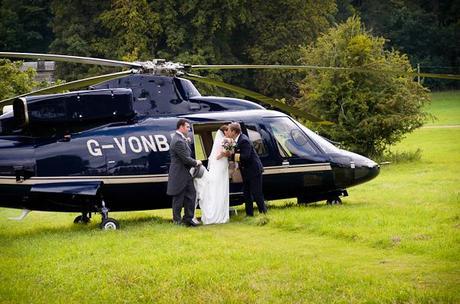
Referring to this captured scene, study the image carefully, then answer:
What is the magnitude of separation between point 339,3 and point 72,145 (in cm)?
6300

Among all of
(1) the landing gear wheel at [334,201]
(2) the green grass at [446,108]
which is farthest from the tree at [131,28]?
(1) the landing gear wheel at [334,201]

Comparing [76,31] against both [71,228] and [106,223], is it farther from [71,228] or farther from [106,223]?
[106,223]

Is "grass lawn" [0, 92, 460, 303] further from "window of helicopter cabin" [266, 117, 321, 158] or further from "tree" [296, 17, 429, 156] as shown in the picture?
"tree" [296, 17, 429, 156]

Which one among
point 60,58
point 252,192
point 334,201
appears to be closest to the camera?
point 60,58

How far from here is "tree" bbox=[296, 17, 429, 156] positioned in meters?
29.1

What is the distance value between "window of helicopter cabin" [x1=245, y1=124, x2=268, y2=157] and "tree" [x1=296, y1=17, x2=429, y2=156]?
491 inches

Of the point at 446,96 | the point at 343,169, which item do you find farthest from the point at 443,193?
the point at 446,96

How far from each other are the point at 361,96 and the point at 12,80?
1216 centimetres

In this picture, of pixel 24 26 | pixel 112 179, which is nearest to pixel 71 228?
pixel 112 179

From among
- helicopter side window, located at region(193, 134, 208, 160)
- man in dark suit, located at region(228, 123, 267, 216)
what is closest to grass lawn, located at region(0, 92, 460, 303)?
man in dark suit, located at region(228, 123, 267, 216)

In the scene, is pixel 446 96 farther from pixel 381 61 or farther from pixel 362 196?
pixel 362 196

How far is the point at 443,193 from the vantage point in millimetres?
19297

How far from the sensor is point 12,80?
Result: 96.5 feet

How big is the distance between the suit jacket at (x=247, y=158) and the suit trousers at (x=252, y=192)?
9 centimetres
